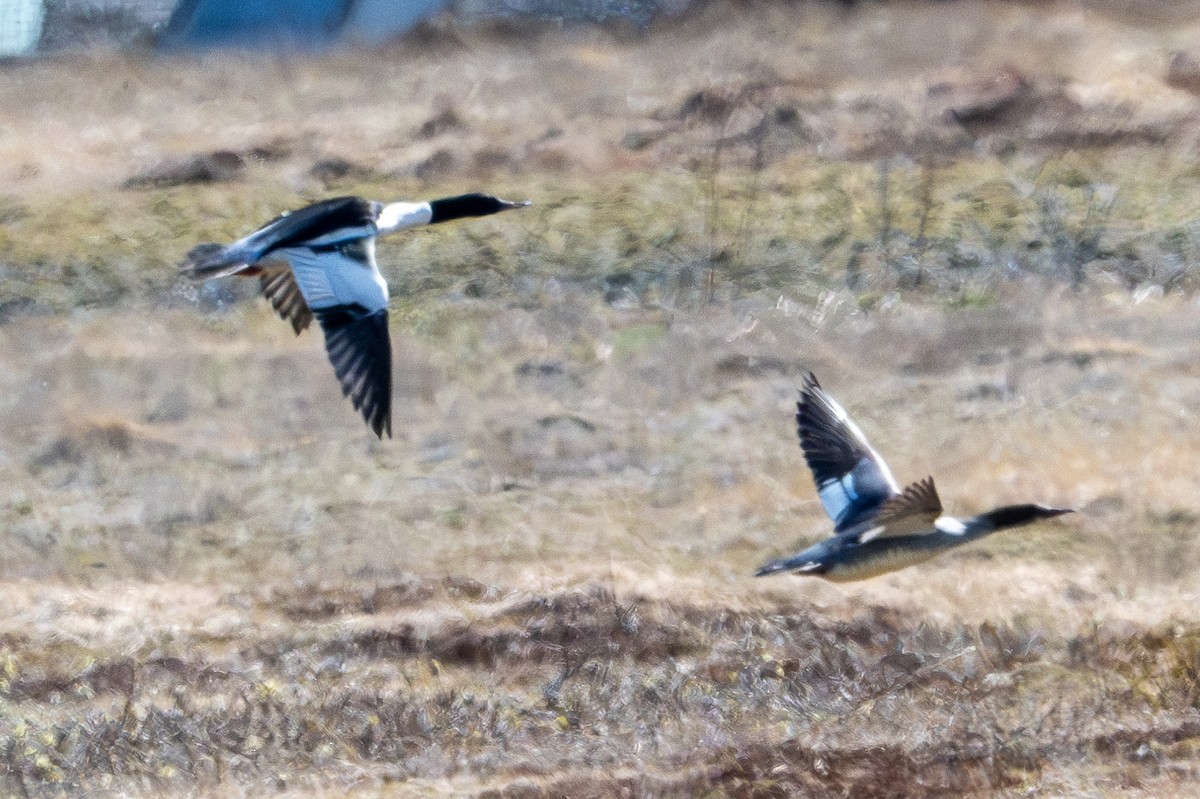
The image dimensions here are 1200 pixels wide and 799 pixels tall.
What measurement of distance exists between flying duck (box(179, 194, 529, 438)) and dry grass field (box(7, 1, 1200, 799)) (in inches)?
107

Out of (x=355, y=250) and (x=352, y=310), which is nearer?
(x=352, y=310)

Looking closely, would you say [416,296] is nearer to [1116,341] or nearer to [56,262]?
[56,262]

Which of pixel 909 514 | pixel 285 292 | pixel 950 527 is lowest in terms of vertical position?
pixel 950 527

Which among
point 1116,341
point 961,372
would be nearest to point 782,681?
point 961,372

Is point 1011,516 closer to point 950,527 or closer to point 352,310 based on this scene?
point 950,527

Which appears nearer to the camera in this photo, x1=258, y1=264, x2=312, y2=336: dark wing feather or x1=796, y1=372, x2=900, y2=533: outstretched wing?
x1=796, y1=372, x2=900, y2=533: outstretched wing

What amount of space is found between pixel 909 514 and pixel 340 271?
105 inches

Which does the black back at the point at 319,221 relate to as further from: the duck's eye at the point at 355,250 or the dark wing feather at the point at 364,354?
the dark wing feather at the point at 364,354

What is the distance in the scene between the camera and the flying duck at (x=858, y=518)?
650cm

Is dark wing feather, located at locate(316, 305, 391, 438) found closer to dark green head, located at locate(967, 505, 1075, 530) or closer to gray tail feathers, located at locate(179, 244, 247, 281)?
gray tail feathers, located at locate(179, 244, 247, 281)

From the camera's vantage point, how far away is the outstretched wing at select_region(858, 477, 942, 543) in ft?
19.1

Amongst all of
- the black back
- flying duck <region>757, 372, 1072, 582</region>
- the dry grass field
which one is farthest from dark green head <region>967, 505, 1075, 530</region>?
the black back

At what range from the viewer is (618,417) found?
30.8 ft

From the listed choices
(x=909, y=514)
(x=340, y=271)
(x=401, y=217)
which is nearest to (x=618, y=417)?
(x=401, y=217)
